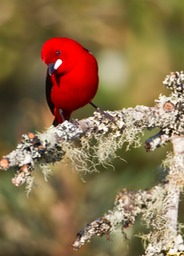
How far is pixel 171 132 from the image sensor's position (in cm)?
315

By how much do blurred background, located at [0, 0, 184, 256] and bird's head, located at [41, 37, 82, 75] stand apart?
1.38ft

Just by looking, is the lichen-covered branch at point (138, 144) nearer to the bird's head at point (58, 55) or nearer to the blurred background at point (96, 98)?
the blurred background at point (96, 98)

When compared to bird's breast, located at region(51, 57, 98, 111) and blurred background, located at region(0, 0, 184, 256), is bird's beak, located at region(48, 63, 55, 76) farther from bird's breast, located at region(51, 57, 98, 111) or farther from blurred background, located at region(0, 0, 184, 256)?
blurred background, located at region(0, 0, 184, 256)

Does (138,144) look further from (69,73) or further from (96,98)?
(96,98)

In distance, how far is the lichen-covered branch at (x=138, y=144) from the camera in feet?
9.52

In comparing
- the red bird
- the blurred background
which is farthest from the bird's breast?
the blurred background

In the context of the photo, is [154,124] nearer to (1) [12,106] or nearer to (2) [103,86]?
(2) [103,86]

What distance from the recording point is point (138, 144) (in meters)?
3.27

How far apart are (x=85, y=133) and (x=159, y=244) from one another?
0.48m

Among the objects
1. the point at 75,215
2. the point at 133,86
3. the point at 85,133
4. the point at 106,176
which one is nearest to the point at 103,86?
the point at 133,86

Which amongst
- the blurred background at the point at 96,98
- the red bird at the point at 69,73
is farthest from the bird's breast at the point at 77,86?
the blurred background at the point at 96,98

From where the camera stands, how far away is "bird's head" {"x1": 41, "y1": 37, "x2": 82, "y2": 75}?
4262mm

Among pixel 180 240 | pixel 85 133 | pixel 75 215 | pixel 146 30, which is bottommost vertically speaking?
pixel 180 240

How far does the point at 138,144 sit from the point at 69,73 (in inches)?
43.3
